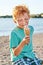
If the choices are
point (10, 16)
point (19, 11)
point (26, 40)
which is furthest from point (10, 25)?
point (26, 40)

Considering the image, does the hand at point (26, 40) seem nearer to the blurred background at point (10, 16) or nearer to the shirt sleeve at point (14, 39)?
the shirt sleeve at point (14, 39)

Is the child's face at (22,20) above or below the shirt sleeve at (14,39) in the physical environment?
above

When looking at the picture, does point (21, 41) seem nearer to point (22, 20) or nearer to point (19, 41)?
point (19, 41)

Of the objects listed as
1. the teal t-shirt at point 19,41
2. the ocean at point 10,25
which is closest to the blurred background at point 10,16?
the ocean at point 10,25

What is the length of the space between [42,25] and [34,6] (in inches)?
25.4

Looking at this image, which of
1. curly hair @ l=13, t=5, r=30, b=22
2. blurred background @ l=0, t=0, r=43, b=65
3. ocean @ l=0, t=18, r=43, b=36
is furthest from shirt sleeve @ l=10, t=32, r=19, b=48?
ocean @ l=0, t=18, r=43, b=36

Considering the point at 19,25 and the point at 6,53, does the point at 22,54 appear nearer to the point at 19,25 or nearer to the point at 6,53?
the point at 19,25

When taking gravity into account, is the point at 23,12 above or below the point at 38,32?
above

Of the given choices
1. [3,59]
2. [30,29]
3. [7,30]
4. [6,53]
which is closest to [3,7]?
[7,30]

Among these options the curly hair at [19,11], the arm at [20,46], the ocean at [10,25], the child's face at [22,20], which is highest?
the curly hair at [19,11]

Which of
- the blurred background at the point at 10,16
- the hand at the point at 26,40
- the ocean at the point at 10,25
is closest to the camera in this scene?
the hand at the point at 26,40

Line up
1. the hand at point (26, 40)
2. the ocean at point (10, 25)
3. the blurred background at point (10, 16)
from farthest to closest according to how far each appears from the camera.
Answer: the ocean at point (10, 25), the blurred background at point (10, 16), the hand at point (26, 40)

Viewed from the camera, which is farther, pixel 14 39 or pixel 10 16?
pixel 10 16

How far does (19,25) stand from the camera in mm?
1652
